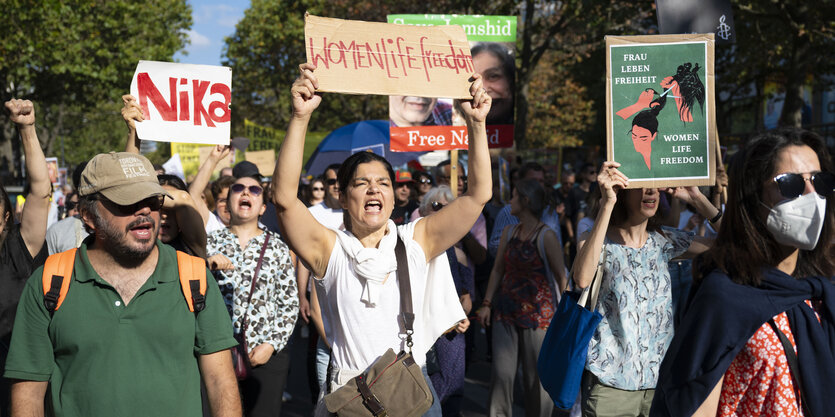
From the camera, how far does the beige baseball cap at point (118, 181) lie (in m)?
2.96

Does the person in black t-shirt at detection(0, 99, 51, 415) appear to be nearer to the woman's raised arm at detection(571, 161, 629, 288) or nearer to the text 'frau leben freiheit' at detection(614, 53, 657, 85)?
the woman's raised arm at detection(571, 161, 629, 288)

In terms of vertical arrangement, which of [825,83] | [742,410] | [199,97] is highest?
[825,83]

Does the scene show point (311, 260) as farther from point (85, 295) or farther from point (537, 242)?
point (537, 242)

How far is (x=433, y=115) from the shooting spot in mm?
8750

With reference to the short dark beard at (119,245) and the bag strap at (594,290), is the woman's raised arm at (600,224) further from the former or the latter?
the short dark beard at (119,245)

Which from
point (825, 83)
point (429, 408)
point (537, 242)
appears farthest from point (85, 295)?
point (825, 83)

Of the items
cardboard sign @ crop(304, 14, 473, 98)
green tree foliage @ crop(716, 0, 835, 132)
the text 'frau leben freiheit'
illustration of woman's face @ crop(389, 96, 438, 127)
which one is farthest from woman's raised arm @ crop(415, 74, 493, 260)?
green tree foliage @ crop(716, 0, 835, 132)

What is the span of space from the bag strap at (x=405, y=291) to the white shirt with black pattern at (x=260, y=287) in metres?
1.65

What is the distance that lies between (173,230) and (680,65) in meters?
2.76

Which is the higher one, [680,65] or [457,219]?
[680,65]

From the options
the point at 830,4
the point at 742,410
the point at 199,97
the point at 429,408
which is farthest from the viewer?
the point at 830,4

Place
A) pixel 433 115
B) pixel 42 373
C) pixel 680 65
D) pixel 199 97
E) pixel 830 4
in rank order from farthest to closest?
pixel 830 4
pixel 433 115
pixel 199 97
pixel 680 65
pixel 42 373

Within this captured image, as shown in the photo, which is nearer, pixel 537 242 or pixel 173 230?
pixel 173 230

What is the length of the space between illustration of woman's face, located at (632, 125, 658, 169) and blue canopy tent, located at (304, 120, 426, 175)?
983cm
